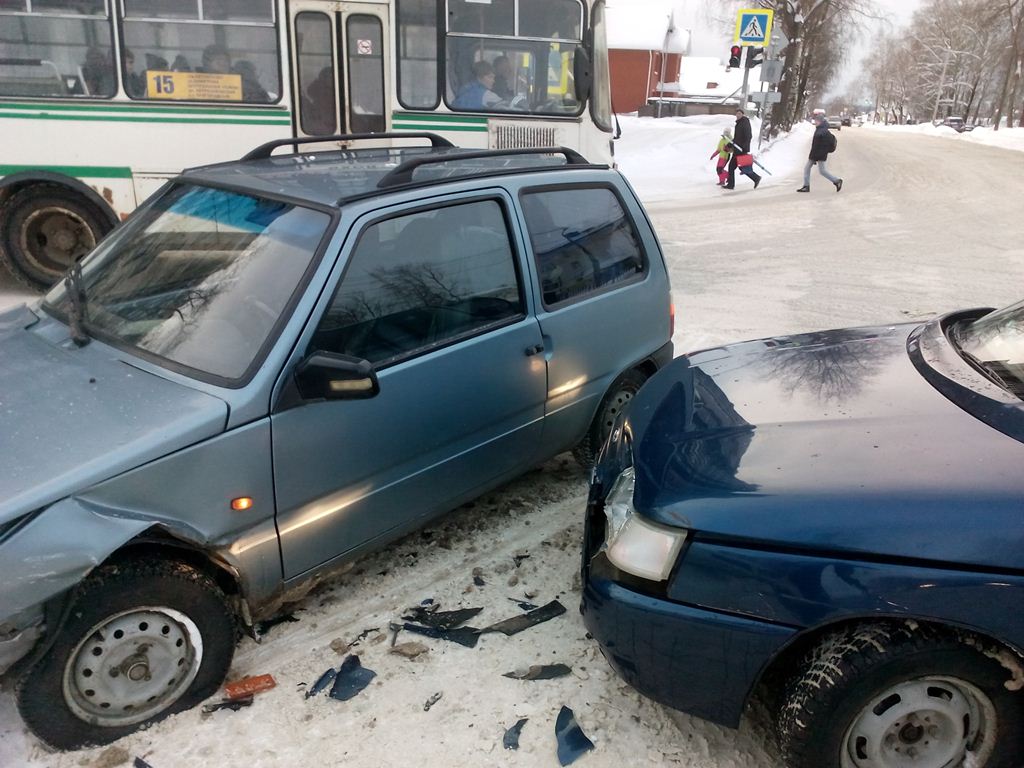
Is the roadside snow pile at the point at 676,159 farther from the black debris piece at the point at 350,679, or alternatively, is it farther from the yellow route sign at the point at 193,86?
the black debris piece at the point at 350,679

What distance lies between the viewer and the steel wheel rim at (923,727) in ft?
7.30

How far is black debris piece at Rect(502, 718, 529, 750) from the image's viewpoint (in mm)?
2626

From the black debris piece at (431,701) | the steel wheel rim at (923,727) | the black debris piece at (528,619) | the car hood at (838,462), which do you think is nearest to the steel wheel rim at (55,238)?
the black debris piece at (528,619)

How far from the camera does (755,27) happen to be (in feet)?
60.6

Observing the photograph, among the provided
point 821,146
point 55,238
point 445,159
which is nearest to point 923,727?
point 445,159

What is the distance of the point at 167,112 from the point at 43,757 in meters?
6.35

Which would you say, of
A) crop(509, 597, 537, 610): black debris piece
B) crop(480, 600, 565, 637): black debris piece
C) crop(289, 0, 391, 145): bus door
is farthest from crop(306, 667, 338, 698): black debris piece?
crop(289, 0, 391, 145): bus door

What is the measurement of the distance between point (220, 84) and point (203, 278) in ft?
17.0

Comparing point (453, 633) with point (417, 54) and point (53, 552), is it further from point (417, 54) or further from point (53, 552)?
point (417, 54)

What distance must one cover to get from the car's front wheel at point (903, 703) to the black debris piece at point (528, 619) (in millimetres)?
1138

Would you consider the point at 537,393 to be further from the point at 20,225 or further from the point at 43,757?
the point at 20,225

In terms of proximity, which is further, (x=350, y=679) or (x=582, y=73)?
(x=582, y=73)

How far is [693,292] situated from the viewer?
327 inches

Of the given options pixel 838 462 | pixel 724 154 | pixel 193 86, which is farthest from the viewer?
pixel 724 154
